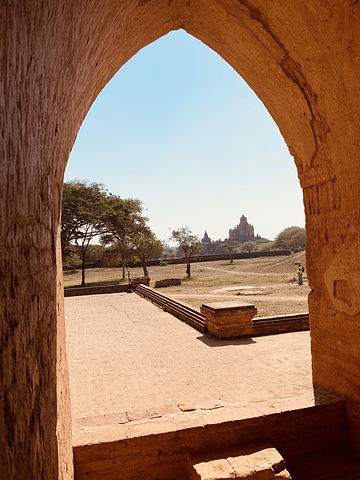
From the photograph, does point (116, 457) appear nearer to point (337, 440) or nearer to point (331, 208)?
point (337, 440)

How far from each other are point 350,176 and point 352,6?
4.82ft

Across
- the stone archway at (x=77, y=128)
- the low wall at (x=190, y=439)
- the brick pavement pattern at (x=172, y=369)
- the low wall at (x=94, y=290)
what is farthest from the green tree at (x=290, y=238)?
the low wall at (x=190, y=439)

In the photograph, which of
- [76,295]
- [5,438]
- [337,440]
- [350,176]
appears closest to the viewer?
[5,438]

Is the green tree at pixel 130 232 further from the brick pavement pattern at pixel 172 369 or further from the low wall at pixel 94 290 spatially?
the brick pavement pattern at pixel 172 369

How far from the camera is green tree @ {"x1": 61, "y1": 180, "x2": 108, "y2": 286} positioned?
83.5ft

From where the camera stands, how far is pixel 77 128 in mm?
Result: 2818

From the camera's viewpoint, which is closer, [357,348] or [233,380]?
[357,348]

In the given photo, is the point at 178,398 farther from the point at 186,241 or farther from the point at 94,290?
the point at 186,241

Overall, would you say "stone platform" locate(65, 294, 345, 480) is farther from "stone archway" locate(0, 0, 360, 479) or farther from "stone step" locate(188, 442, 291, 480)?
"stone archway" locate(0, 0, 360, 479)

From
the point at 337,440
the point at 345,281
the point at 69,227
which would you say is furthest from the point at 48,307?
the point at 69,227

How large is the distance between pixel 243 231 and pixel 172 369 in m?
128

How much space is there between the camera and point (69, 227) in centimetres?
2552

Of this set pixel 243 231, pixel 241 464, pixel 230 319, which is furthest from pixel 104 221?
pixel 243 231

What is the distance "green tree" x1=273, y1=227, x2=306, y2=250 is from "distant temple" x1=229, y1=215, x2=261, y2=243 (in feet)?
185
